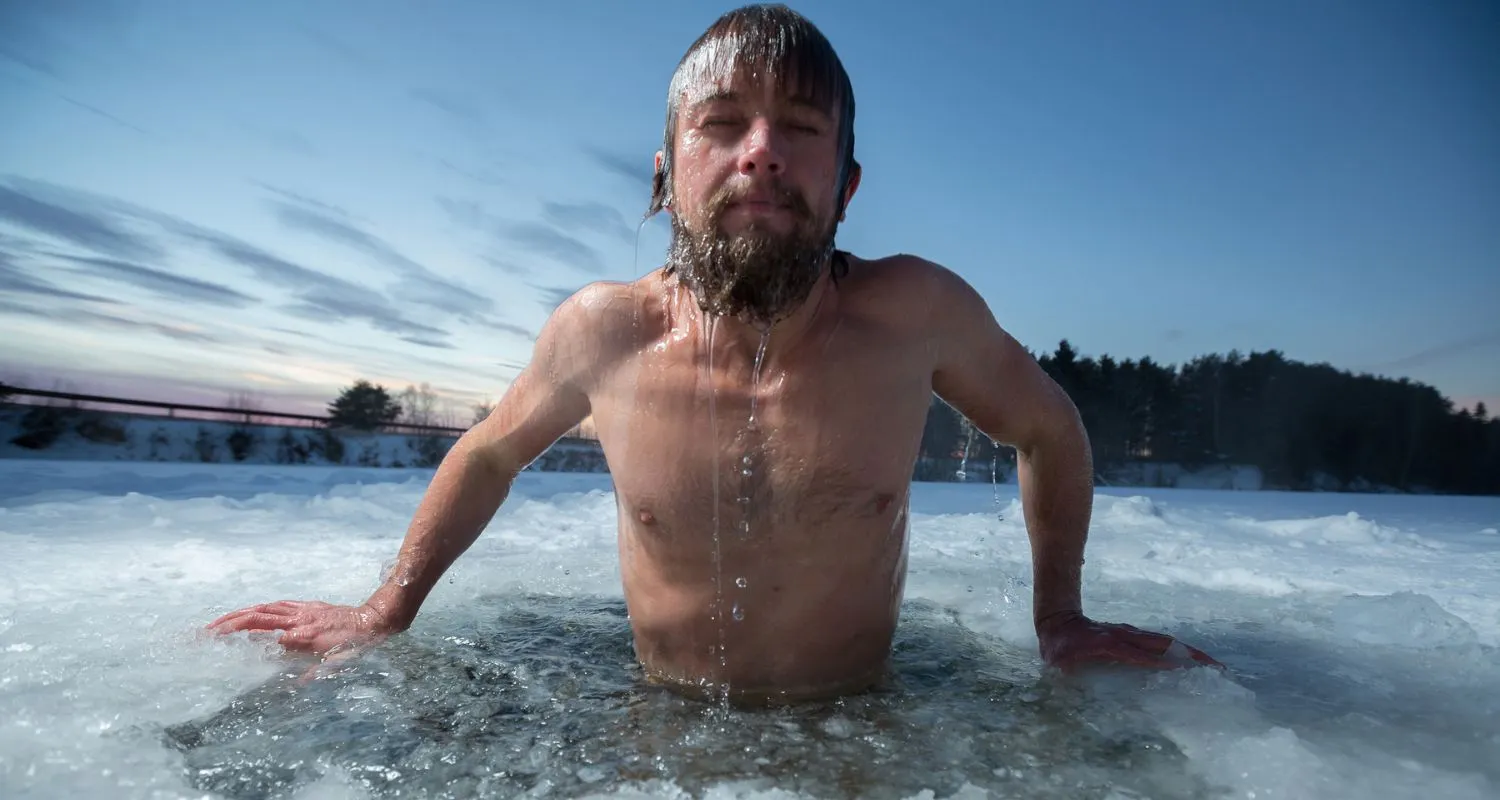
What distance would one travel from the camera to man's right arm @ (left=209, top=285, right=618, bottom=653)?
1.65 m

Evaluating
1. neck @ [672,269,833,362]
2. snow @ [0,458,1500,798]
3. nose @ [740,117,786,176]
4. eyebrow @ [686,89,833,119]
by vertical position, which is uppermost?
eyebrow @ [686,89,833,119]

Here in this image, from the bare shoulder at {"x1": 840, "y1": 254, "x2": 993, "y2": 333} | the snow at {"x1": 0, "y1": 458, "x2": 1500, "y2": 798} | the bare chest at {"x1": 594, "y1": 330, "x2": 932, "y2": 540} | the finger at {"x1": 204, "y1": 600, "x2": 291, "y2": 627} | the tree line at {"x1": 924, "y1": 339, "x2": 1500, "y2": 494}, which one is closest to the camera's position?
the snow at {"x1": 0, "y1": 458, "x2": 1500, "y2": 798}

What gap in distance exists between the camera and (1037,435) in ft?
5.82

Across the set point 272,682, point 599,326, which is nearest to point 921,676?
point 599,326

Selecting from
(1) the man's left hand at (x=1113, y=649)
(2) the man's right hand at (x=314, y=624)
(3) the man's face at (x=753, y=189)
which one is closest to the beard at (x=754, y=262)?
(3) the man's face at (x=753, y=189)

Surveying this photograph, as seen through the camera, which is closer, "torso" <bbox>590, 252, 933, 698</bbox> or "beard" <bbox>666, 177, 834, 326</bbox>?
"beard" <bbox>666, 177, 834, 326</bbox>

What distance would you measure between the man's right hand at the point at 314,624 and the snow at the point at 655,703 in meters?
0.06

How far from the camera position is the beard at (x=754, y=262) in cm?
136

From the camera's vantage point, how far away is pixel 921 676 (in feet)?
5.46

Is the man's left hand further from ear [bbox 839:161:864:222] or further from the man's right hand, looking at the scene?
the man's right hand

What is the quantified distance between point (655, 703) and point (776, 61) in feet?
4.07

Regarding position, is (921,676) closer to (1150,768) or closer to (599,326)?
(1150,768)

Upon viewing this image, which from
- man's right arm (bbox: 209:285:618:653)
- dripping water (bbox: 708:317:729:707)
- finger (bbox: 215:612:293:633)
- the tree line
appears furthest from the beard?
the tree line

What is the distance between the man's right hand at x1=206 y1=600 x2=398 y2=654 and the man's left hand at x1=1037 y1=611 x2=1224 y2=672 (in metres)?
1.54
